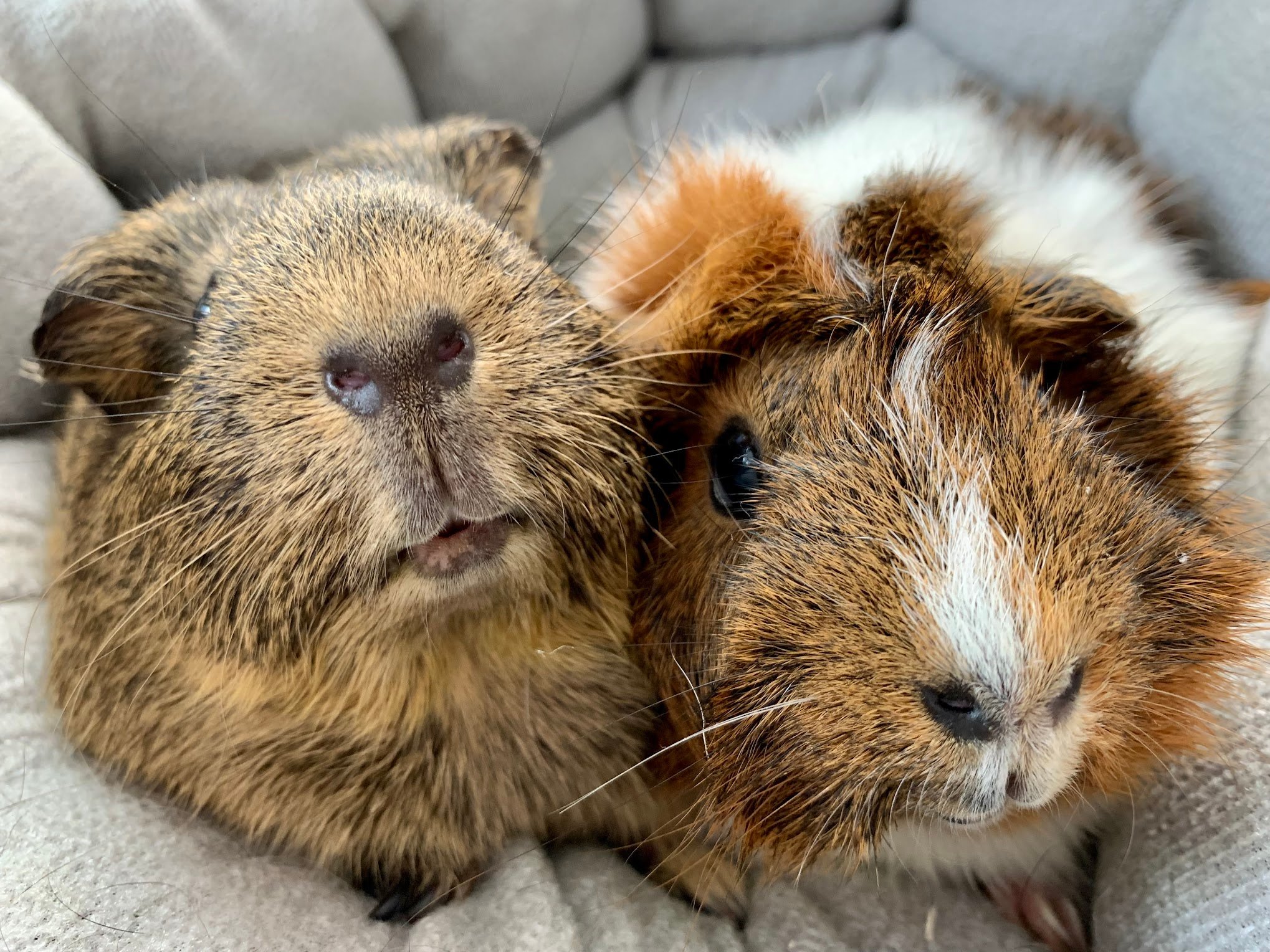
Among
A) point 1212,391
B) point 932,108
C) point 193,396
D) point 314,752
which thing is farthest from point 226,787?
point 932,108

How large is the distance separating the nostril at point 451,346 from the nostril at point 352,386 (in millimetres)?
54

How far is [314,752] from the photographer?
0.91 meters

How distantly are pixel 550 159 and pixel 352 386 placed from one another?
83 centimetres

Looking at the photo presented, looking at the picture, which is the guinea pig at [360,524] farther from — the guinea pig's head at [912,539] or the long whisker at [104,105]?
the long whisker at [104,105]

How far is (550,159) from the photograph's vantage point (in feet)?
4.49

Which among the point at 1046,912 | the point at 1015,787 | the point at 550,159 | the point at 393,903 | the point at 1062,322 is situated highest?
the point at 1062,322

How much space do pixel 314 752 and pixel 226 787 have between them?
0.41 feet

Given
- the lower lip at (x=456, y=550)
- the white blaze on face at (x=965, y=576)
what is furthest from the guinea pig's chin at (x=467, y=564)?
the white blaze on face at (x=965, y=576)

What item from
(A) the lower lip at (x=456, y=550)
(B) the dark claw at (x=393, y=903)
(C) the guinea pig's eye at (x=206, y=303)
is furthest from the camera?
(B) the dark claw at (x=393, y=903)

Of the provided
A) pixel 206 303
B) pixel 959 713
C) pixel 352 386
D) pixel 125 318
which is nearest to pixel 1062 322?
pixel 959 713

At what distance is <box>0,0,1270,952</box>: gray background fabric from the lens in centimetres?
87

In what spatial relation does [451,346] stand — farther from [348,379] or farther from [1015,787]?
[1015,787]

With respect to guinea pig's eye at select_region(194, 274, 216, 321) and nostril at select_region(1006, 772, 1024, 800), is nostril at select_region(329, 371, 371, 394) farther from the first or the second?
nostril at select_region(1006, 772, 1024, 800)

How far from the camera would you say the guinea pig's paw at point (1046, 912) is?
993 mm
